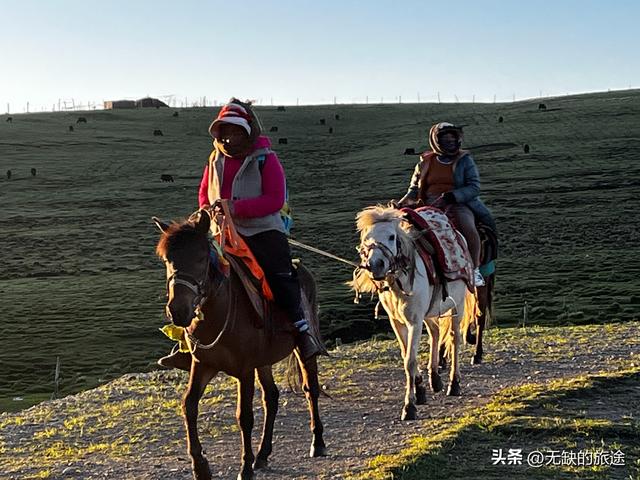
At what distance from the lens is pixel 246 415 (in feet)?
25.8

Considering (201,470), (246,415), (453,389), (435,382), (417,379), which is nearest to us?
(201,470)

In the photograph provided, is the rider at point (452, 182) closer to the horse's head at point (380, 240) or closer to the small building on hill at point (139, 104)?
the horse's head at point (380, 240)

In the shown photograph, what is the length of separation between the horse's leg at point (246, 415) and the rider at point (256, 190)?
2.48 ft

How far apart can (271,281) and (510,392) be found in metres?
3.91

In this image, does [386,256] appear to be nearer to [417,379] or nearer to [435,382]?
[417,379]

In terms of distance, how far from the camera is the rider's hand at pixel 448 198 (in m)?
12.8

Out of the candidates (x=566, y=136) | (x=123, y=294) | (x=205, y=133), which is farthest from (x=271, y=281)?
(x=205, y=133)

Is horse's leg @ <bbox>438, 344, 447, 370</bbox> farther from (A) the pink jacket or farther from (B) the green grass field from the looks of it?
(B) the green grass field

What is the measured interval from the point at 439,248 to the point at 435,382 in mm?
1583

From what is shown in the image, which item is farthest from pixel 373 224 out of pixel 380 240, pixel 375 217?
pixel 380 240

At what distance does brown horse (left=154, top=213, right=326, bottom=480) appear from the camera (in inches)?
275

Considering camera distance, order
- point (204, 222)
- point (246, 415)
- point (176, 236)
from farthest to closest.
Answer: point (246, 415)
point (204, 222)
point (176, 236)

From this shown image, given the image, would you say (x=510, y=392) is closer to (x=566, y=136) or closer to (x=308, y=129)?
(x=566, y=136)

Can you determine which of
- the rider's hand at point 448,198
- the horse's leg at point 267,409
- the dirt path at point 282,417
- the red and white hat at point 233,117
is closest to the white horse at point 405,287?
the dirt path at point 282,417
